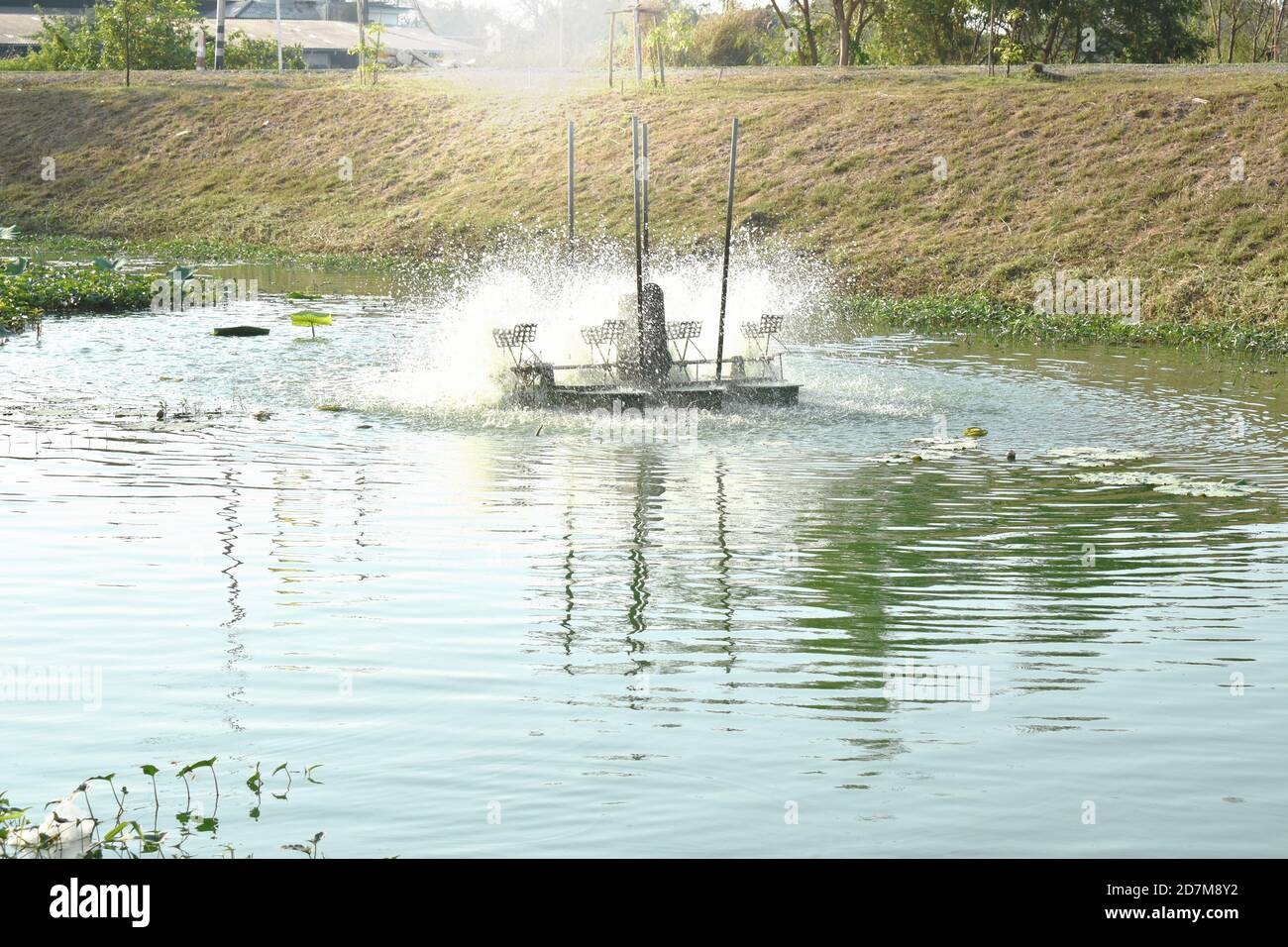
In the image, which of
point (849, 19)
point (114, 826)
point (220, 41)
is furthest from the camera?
point (220, 41)

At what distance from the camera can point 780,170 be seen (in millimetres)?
43375

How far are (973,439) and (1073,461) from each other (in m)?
1.51

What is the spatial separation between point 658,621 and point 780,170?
3509 cm

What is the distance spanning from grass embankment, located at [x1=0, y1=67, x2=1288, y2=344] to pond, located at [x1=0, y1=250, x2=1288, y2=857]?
14.7 m

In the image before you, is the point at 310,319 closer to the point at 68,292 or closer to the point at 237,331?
the point at 237,331

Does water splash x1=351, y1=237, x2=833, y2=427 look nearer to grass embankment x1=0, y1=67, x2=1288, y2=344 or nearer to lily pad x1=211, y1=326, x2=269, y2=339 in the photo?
grass embankment x1=0, y1=67, x2=1288, y2=344

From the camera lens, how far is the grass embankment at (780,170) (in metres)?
33.2

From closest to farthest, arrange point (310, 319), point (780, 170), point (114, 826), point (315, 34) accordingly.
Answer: point (114, 826) < point (310, 319) < point (780, 170) < point (315, 34)

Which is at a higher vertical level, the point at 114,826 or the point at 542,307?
the point at 542,307

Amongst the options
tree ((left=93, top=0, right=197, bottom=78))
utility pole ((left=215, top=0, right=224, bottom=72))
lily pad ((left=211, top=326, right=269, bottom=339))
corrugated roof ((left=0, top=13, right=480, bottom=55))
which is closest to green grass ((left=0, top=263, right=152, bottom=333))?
lily pad ((left=211, top=326, right=269, bottom=339))

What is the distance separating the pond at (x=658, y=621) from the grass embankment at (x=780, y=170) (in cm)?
1466

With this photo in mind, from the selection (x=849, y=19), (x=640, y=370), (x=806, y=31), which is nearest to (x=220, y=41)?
(x=806, y=31)
